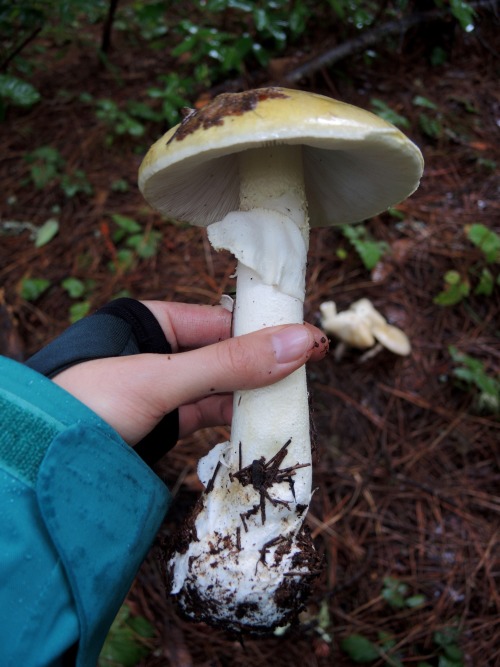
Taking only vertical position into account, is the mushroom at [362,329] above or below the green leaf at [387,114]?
below

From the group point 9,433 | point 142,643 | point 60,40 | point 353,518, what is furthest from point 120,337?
point 60,40

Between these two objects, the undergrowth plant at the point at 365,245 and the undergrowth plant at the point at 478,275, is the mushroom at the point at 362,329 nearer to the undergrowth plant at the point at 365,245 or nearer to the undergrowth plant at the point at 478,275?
the undergrowth plant at the point at 365,245

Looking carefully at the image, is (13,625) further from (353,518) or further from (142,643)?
(353,518)

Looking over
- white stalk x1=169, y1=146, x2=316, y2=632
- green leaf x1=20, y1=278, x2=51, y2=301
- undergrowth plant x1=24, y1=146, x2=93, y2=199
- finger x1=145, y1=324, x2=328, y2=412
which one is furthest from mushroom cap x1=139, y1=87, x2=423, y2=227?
undergrowth plant x1=24, y1=146, x2=93, y2=199

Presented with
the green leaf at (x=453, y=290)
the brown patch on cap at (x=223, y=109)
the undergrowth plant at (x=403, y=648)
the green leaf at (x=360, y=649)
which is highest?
the brown patch on cap at (x=223, y=109)

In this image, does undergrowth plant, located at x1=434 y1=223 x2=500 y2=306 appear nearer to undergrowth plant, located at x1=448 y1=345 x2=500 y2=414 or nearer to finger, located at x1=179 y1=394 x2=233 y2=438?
undergrowth plant, located at x1=448 y1=345 x2=500 y2=414

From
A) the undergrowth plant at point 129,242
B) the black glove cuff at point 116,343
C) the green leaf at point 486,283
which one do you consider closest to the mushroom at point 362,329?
the green leaf at point 486,283
